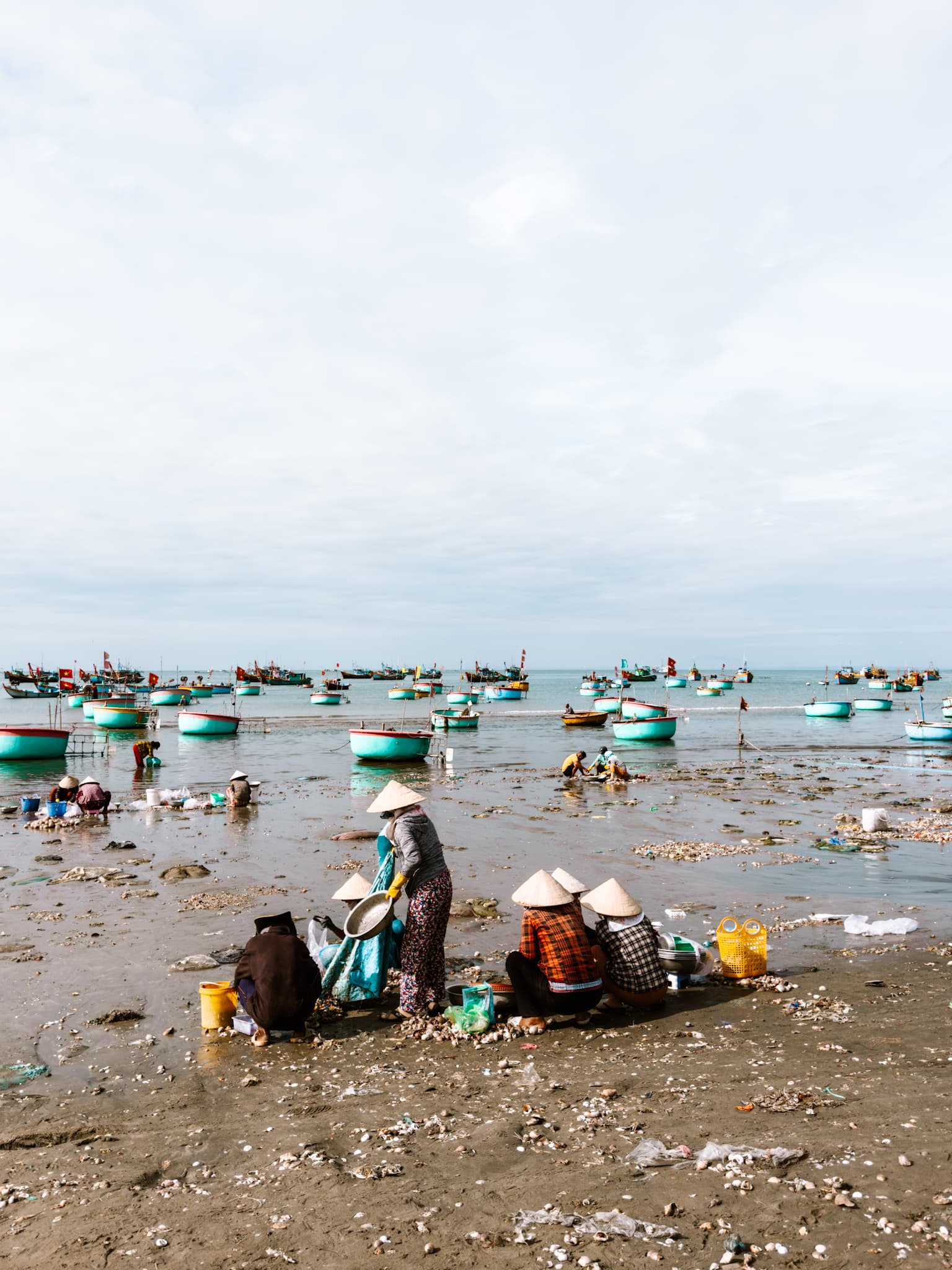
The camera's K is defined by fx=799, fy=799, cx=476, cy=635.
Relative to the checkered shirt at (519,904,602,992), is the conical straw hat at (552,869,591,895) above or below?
above

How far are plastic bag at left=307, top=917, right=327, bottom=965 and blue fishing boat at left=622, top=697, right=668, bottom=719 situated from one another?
39.1 m

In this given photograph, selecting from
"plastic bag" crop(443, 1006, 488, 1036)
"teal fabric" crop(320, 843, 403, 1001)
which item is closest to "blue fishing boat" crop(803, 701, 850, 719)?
"teal fabric" crop(320, 843, 403, 1001)

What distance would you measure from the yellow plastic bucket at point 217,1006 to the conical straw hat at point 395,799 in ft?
6.93

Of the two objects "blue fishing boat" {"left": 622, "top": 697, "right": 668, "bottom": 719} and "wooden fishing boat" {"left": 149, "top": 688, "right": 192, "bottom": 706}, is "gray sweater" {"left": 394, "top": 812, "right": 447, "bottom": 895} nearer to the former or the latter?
"blue fishing boat" {"left": 622, "top": 697, "right": 668, "bottom": 719}

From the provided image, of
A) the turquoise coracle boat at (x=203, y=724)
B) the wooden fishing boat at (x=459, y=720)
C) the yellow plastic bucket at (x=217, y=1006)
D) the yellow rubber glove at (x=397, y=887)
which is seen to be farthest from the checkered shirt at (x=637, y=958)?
the wooden fishing boat at (x=459, y=720)

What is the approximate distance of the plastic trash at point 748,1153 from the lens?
190 inches

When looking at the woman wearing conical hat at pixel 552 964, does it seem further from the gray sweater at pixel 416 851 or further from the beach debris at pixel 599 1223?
the beach debris at pixel 599 1223

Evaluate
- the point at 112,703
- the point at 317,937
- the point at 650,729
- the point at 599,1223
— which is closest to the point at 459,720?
the point at 650,729

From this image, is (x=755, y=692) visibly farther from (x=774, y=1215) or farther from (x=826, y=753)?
(x=774, y=1215)

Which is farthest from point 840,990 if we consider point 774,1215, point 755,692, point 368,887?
point 755,692

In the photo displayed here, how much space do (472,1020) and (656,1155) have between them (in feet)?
8.52

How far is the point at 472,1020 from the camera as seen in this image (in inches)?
287

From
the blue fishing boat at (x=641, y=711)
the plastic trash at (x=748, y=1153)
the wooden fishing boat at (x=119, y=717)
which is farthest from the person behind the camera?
the wooden fishing boat at (x=119, y=717)

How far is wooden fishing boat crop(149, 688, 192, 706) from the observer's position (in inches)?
3558
